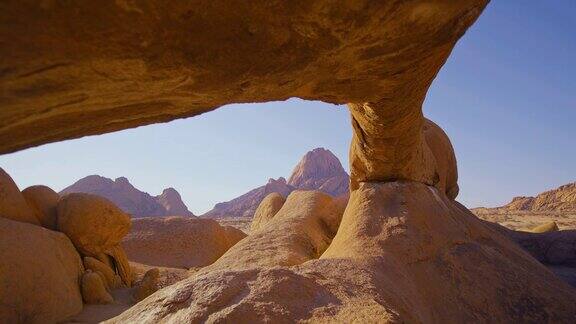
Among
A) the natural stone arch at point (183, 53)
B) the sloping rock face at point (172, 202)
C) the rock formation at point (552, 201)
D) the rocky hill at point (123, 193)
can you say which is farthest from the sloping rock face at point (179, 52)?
the sloping rock face at point (172, 202)

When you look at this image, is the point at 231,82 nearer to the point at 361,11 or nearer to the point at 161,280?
the point at 361,11

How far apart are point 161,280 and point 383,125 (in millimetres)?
6703

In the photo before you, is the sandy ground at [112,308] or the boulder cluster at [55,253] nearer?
the boulder cluster at [55,253]

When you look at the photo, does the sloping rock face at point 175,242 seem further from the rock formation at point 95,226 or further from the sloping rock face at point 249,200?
the sloping rock face at point 249,200

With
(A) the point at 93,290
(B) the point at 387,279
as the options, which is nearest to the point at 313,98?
(B) the point at 387,279

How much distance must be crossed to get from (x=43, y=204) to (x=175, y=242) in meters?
4.99

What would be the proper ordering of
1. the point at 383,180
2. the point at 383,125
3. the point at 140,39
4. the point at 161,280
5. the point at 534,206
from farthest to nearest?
the point at 534,206 → the point at 161,280 → the point at 383,180 → the point at 383,125 → the point at 140,39

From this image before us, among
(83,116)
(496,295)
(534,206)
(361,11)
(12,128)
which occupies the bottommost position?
(496,295)

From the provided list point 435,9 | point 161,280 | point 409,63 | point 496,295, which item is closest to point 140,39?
point 435,9

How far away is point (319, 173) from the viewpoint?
2381 inches

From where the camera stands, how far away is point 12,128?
5.80ft

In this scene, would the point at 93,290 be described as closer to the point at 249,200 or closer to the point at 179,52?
the point at 179,52

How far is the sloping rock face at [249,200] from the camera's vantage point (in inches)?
2198

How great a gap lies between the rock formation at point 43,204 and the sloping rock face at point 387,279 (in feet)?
13.4
